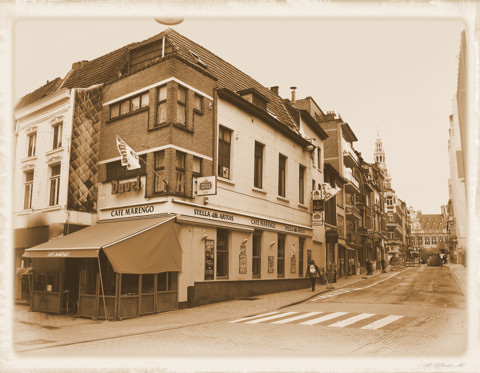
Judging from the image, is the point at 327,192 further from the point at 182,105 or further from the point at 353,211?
the point at 353,211

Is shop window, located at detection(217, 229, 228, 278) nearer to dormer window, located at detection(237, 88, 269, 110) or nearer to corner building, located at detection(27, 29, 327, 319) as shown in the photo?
corner building, located at detection(27, 29, 327, 319)

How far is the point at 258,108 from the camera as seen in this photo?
22.2 m

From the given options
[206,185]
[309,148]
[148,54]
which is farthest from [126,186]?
[309,148]

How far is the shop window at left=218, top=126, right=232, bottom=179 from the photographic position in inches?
785

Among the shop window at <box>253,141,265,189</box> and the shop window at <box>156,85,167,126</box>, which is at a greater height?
→ the shop window at <box>156,85,167,126</box>

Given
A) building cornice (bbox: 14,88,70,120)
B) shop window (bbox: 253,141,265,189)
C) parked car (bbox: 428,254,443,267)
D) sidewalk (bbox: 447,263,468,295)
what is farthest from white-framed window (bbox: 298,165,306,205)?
parked car (bbox: 428,254,443,267)

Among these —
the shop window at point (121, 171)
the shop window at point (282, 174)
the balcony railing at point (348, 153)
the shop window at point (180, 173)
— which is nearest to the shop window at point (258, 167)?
the shop window at point (282, 174)

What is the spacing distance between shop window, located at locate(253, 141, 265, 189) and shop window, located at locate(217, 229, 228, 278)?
3735 mm

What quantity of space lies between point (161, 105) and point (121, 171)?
3.12 m

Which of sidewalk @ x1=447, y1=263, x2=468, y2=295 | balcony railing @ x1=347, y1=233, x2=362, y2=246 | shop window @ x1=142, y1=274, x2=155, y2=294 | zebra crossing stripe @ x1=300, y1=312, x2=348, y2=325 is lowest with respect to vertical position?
zebra crossing stripe @ x1=300, y1=312, x2=348, y2=325

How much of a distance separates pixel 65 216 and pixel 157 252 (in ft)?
14.5

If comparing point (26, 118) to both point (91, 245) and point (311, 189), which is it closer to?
point (91, 245)

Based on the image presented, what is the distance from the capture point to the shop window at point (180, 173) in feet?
56.3

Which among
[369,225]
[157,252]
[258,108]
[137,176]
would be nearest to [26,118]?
[137,176]
